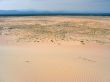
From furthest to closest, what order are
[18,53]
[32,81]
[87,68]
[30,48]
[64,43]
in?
[64,43] < [30,48] < [18,53] < [87,68] < [32,81]

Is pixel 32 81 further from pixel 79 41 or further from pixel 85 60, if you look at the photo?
pixel 79 41

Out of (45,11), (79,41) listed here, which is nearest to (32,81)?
(79,41)

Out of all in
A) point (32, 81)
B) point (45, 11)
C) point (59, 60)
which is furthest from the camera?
point (45, 11)

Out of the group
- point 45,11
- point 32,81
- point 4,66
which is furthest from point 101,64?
point 45,11

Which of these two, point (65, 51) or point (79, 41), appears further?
point (79, 41)

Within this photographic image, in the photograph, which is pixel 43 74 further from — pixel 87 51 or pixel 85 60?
pixel 87 51

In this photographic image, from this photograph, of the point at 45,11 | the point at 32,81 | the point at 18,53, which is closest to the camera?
the point at 32,81

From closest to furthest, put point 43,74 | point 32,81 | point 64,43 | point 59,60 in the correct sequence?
1. point 32,81
2. point 43,74
3. point 59,60
4. point 64,43

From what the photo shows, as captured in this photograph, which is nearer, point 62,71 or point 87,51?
point 62,71

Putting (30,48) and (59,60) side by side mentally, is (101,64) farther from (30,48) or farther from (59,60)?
(30,48)
